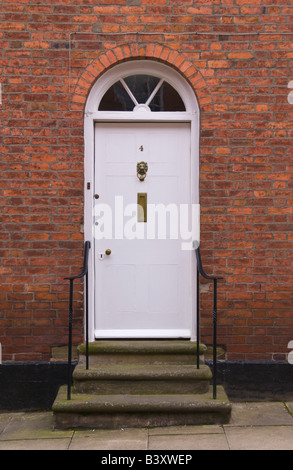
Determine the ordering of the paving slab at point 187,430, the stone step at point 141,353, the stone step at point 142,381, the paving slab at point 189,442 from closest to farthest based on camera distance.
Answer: the paving slab at point 189,442 < the paving slab at point 187,430 < the stone step at point 142,381 < the stone step at point 141,353

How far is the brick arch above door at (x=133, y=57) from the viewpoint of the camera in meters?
4.78

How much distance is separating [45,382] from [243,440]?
6.29ft

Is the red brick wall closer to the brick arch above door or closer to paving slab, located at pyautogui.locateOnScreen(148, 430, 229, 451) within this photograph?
the brick arch above door

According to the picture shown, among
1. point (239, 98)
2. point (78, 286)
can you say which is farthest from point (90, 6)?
point (78, 286)

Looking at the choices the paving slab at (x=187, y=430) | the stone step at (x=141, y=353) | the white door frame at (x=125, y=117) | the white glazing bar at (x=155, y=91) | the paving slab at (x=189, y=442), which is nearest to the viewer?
the paving slab at (x=189, y=442)

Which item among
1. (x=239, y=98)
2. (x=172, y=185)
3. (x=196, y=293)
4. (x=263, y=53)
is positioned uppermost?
(x=263, y=53)

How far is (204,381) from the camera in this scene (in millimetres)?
4449

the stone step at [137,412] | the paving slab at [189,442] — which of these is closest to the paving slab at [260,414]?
the stone step at [137,412]

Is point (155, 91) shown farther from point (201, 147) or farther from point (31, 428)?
point (31, 428)

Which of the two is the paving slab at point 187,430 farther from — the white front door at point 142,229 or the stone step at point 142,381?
the white front door at point 142,229

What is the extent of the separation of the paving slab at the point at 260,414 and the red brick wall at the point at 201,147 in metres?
0.44

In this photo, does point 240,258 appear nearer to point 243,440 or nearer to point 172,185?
point 172,185

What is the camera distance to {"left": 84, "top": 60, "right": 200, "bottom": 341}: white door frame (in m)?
4.88

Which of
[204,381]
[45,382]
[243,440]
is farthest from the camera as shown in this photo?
[45,382]
